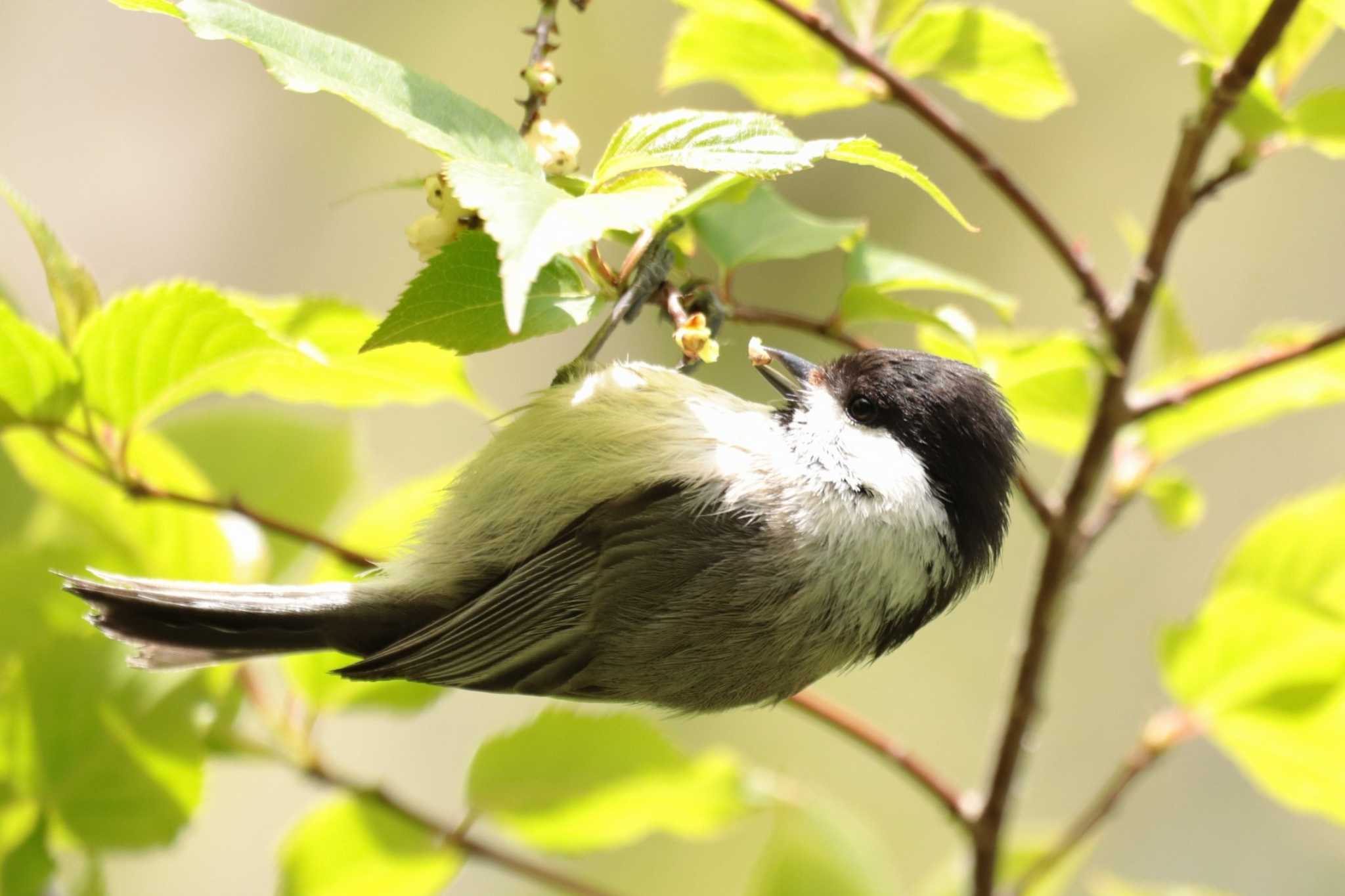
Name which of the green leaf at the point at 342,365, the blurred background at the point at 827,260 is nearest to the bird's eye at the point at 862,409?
the green leaf at the point at 342,365

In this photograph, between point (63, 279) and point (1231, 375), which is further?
point (1231, 375)

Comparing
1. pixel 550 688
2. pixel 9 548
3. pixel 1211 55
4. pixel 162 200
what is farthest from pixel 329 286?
pixel 1211 55

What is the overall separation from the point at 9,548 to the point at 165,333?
0.37 metres

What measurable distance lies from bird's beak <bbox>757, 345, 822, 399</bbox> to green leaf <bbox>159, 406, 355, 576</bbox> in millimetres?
505

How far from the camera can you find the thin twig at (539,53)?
98 cm

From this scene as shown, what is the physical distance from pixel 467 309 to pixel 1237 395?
900mm

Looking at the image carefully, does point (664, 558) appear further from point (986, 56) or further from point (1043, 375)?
point (986, 56)

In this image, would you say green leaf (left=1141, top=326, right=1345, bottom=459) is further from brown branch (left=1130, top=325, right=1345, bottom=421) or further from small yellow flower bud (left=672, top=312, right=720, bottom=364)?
small yellow flower bud (left=672, top=312, right=720, bottom=364)

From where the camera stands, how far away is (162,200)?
3.68 metres

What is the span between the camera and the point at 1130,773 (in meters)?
1.43

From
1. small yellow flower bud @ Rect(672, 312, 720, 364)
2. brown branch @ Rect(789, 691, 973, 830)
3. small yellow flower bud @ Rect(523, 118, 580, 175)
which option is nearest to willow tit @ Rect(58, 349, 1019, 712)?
brown branch @ Rect(789, 691, 973, 830)

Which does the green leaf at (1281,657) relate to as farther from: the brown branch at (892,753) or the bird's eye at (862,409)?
the bird's eye at (862,409)

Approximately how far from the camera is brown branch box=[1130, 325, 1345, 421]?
44.8 inches

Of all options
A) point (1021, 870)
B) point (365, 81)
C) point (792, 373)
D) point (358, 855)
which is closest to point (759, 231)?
point (792, 373)
